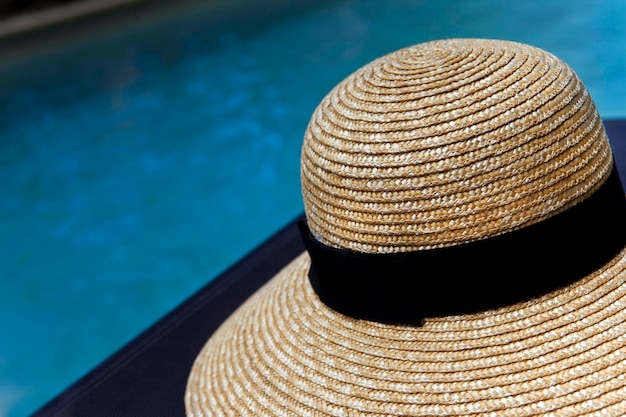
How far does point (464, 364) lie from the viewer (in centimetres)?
76

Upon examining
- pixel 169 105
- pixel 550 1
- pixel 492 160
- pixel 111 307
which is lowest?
pixel 111 307

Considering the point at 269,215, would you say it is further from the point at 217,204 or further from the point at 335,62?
the point at 335,62

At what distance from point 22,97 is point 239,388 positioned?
6.45m

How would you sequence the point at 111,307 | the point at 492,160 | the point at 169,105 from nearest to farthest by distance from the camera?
the point at 492,160 < the point at 111,307 < the point at 169,105

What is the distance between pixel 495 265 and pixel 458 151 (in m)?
0.15

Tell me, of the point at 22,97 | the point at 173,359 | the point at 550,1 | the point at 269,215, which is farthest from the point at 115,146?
the point at 550,1

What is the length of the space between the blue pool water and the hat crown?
7.02 ft

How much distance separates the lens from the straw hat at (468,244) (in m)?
0.73

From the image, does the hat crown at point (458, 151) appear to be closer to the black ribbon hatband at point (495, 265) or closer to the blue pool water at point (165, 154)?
the black ribbon hatband at point (495, 265)

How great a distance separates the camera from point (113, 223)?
11.8 feet

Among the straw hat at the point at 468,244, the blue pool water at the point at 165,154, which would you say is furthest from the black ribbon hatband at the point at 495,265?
the blue pool water at the point at 165,154

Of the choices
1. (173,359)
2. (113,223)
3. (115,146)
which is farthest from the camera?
(115,146)

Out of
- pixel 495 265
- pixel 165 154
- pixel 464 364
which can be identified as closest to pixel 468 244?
pixel 495 265

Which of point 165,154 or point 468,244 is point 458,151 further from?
point 165,154
